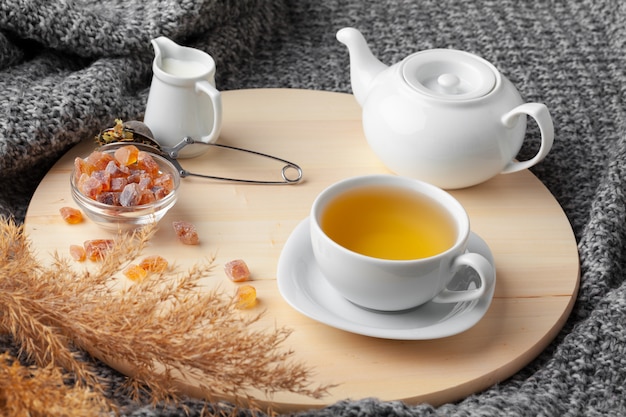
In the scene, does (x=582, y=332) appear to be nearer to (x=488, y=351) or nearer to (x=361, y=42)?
(x=488, y=351)

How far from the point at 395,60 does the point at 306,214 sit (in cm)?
55

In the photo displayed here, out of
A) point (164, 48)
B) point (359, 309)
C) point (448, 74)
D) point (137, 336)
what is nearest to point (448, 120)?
point (448, 74)

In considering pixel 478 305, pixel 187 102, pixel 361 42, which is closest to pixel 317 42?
pixel 361 42

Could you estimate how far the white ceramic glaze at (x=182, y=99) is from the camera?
1.19 m

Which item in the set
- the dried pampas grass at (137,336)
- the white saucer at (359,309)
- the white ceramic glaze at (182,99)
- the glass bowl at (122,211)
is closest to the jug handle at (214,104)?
the white ceramic glaze at (182,99)

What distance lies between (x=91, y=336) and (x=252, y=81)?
2.67 ft

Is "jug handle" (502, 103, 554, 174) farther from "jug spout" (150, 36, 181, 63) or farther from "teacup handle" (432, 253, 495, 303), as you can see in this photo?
"jug spout" (150, 36, 181, 63)

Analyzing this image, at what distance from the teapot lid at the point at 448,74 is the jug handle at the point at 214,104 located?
27 cm

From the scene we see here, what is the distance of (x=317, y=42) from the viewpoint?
162 centimetres

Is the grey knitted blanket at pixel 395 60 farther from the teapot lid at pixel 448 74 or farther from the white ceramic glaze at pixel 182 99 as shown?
the teapot lid at pixel 448 74

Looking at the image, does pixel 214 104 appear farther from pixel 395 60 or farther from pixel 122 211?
pixel 395 60

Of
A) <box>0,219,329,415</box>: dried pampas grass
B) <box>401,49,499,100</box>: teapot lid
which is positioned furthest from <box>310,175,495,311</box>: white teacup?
<box>401,49,499,100</box>: teapot lid

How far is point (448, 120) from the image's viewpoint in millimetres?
1136

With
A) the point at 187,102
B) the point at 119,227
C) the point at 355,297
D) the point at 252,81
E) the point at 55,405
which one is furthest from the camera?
the point at 252,81
